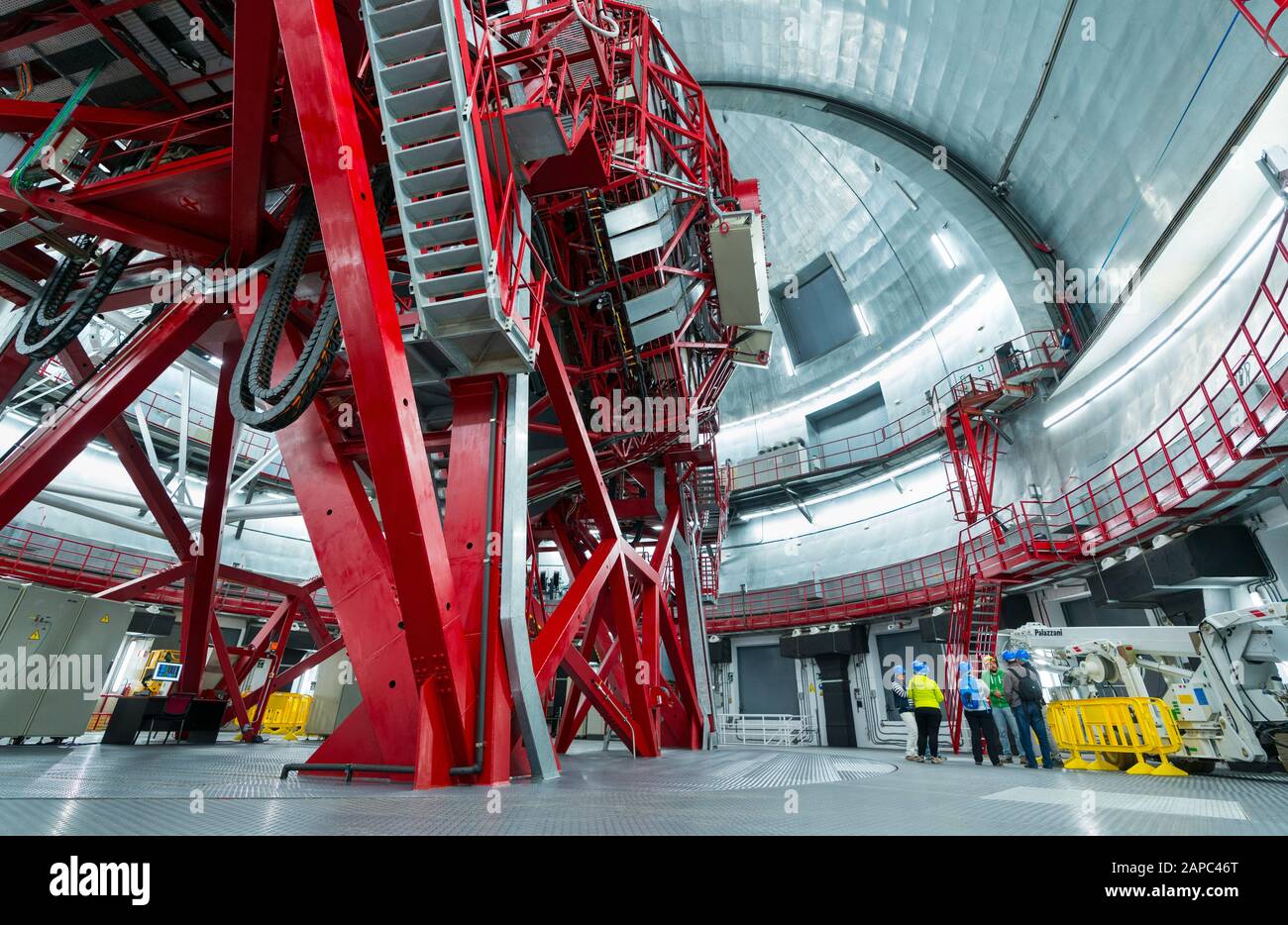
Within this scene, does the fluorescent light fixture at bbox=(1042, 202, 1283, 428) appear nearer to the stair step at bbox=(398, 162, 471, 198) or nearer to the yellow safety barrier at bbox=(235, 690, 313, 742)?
the stair step at bbox=(398, 162, 471, 198)

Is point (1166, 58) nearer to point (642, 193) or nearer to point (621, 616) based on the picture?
point (642, 193)

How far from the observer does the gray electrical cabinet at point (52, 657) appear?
9.41 metres

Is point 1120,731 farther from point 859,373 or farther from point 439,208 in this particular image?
point 859,373

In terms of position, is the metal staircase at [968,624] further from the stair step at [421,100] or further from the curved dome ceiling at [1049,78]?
the stair step at [421,100]

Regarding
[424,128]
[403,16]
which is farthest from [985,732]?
[403,16]

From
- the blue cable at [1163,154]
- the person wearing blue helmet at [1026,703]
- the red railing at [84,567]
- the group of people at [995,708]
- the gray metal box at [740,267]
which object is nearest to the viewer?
the gray metal box at [740,267]

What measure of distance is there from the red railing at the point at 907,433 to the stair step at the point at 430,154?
16161 millimetres

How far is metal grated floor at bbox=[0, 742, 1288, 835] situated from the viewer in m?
2.04

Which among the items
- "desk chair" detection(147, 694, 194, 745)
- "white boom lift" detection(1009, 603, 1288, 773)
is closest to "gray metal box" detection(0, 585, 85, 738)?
"desk chair" detection(147, 694, 194, 745)

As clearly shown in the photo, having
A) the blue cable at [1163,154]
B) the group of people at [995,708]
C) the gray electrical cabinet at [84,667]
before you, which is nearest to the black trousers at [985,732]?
the group of people at [995,708]

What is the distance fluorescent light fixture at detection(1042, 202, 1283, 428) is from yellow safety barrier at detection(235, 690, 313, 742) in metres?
23.6

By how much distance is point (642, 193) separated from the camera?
819 cm
